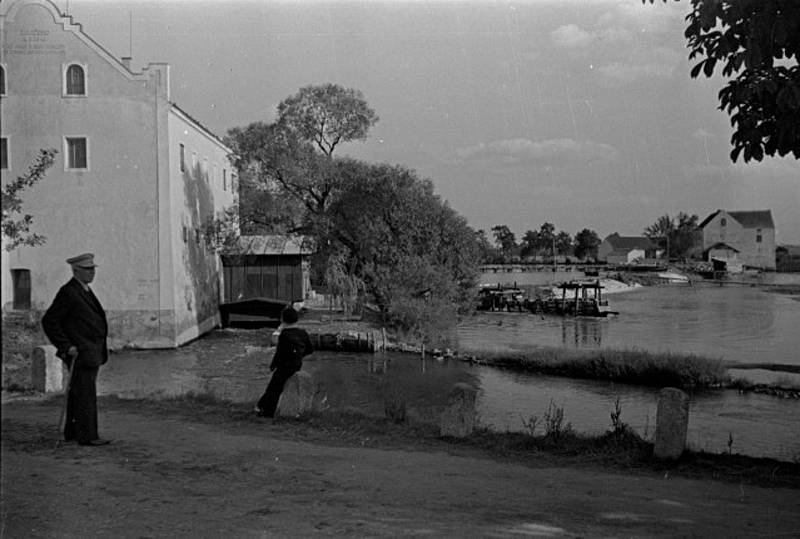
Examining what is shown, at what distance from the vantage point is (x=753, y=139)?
6.27 m

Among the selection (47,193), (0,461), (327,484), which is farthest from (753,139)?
(47,193)

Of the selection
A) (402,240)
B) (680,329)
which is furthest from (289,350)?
(680,329)

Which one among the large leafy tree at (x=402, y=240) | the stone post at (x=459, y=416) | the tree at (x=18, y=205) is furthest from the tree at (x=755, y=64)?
the large leafy tree at (x=402, y=240)

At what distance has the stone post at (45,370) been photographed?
34.5 feet

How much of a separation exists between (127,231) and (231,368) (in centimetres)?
707

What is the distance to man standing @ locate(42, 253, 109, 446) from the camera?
21.8 ft

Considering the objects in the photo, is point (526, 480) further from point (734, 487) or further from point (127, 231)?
point (127, 231)

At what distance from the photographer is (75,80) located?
18984 mm

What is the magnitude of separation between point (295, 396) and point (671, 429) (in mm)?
4527

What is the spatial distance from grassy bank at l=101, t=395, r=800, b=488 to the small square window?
32.2ft

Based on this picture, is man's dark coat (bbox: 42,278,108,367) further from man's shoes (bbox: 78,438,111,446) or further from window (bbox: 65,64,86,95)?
window (bbox: 65,64,86,95)

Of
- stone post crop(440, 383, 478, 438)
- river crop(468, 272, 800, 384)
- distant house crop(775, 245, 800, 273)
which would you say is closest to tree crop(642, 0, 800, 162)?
stone post crop(440, 383, 478, 438)

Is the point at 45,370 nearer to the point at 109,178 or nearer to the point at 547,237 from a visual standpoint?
the point at 109,178

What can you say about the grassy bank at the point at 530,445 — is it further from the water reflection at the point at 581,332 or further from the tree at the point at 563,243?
the tree at the point at 563,243
